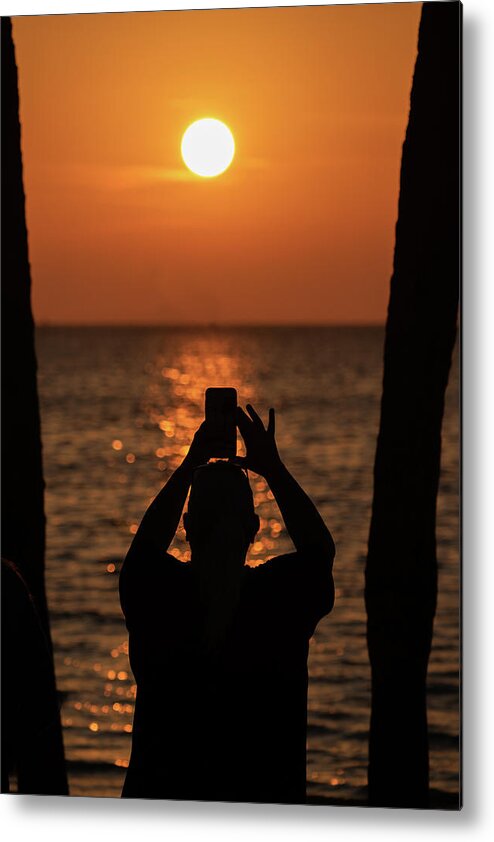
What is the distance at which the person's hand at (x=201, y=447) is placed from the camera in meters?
2.97

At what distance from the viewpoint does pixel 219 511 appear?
299 cm

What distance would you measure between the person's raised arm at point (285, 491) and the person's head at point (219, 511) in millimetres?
55

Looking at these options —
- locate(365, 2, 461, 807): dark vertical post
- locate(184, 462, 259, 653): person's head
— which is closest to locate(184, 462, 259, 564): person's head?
locate(184, 462, 259, 653): person's head

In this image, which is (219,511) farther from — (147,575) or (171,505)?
(147,575)

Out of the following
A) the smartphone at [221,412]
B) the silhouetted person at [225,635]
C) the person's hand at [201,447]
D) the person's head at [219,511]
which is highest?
the smartphone at [221,412]

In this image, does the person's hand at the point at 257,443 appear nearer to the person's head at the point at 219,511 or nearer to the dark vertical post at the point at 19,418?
the person's head at the point at 219,511

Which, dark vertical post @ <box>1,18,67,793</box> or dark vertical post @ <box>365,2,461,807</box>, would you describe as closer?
dark vertical post @ <box>365,2,461,807</box>

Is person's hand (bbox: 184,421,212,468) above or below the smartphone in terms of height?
below

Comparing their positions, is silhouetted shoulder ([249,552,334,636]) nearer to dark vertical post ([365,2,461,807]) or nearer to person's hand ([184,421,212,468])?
dark vertical post ([365,2,461,807])

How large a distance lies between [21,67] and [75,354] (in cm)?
67

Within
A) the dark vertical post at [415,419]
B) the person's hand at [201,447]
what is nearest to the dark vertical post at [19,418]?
the person's hand at [201,447]

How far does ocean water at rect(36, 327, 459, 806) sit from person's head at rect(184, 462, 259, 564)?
1.4 inches

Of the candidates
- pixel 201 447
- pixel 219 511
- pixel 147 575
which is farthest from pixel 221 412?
pixel 147 575

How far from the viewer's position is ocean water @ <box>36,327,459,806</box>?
9.56 feet
